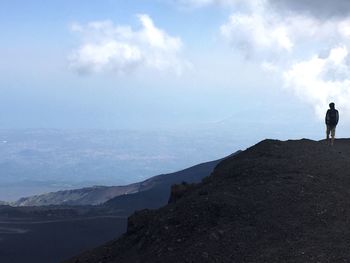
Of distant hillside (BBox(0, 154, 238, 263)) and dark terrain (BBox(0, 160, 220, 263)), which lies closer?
dark terrain (BBox(0, 160, 220, 263))

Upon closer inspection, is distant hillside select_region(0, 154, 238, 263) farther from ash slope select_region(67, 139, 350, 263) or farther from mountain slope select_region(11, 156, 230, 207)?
ash slope select_region(67, 139, 350, 263)

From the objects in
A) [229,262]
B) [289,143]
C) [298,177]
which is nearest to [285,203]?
[298,177]

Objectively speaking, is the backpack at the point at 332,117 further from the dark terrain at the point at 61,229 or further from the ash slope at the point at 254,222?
the dark terrain at the point at 61,229

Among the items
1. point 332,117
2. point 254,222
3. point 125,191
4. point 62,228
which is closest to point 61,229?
point 62,228

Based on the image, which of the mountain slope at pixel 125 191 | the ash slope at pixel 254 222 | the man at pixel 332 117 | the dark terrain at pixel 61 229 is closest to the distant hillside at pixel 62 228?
the dark terrain at pixel 61 229

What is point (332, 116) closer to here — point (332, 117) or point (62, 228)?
point (332, 117)

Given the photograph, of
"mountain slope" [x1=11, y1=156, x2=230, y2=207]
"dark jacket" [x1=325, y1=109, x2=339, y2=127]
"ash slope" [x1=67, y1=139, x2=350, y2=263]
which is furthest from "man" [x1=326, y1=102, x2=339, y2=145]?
"mountain slope" [x1=11, y1=156, x2=230, y2=207]

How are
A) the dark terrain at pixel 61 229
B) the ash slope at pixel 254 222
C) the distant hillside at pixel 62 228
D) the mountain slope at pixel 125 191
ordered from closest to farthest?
the ash slope at pixel 254 222 → the dark terrain at pixel 61 229 → the distant hillside at pixel 62 228 → the mountain slope at pixel 125 191

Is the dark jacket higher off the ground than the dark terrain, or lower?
higher
